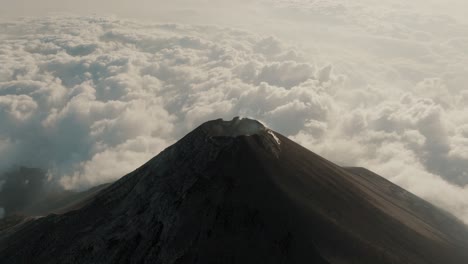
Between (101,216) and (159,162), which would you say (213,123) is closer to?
(159,162)

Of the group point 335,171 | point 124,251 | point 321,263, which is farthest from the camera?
point 335,171

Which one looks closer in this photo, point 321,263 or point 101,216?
point 321,263

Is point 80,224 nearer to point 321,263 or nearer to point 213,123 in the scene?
point 213,123

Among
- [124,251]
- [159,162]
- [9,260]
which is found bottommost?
[9,260]

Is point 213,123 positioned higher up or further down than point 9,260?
higher up

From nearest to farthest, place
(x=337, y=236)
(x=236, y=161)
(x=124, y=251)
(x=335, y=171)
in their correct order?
(x=337, y=236) < (x=124, y=251) < (x=236, y=161) < (x=335, y=171)

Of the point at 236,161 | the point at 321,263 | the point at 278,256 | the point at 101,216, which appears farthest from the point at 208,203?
the point at 101,216
